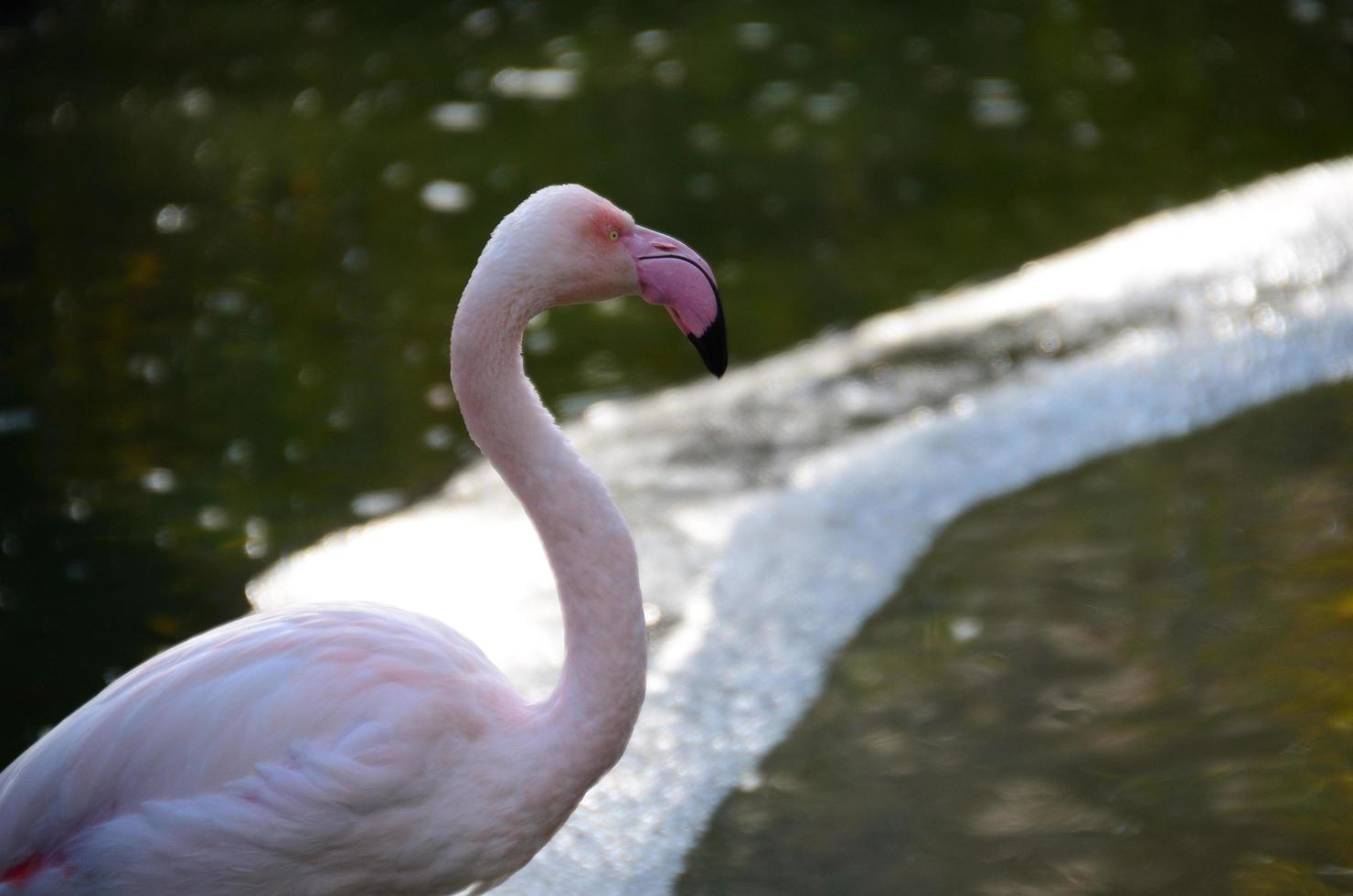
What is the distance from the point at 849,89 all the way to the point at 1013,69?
3.09 ft

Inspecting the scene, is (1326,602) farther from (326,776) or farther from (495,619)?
(326,776)

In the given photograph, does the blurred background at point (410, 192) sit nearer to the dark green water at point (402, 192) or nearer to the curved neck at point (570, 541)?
the dark green water at point (402, 192)

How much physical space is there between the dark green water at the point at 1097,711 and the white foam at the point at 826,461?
152 mm

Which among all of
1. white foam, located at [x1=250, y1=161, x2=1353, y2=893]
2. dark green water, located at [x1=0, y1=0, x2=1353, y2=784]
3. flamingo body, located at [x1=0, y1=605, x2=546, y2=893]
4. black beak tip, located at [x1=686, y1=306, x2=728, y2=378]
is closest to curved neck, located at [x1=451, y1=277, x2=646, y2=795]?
flamingo body, located at [x1=0, y1=605, x2=546, y2=893]

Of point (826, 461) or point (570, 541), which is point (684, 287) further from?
point (826, 461)

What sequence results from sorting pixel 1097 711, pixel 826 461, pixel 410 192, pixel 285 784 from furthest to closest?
pixel 410 192
pixel 826 461
pixel 1097 711
pixel 285 784

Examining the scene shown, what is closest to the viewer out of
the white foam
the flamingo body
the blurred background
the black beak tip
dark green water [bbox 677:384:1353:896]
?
the flamingo body

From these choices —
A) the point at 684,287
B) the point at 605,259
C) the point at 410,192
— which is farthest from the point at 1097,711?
the point at 410,192

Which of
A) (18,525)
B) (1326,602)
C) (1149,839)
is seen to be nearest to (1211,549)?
(1326,602)

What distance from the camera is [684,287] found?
2.58 meters

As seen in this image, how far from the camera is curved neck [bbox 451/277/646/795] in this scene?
99.4 inches

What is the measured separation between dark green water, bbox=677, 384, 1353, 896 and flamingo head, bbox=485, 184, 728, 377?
4.15ft

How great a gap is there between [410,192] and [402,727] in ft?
16.2

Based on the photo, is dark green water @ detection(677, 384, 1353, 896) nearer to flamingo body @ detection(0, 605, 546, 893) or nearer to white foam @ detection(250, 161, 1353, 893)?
white foam @ detection(250, 161, 1353, 893)
